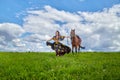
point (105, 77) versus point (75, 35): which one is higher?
point (75, 35)

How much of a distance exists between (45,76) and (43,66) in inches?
130

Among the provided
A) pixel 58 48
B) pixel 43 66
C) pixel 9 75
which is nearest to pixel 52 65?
pixel 43 66

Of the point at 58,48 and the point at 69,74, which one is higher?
the point at 58,48

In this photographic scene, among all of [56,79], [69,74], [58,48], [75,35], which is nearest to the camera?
[56,79]

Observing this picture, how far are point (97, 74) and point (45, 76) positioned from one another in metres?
3.15

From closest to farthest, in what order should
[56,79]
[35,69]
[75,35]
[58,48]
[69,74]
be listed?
1. [56,79]
2. [69,74]
3. [35,69]
4. [58,48]
5. [75,35]

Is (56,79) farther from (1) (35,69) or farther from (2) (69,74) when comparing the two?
(1) (35,69)

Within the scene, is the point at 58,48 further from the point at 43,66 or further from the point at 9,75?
the point at 9,75

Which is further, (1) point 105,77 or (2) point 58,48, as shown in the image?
(2) point 58,48

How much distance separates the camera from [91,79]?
62.0 feet

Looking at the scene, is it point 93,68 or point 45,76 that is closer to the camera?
point 45,76

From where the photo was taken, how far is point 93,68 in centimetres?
2253

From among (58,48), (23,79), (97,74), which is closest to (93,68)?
(97,74)

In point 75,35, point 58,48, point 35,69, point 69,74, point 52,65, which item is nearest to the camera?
point 69,74
